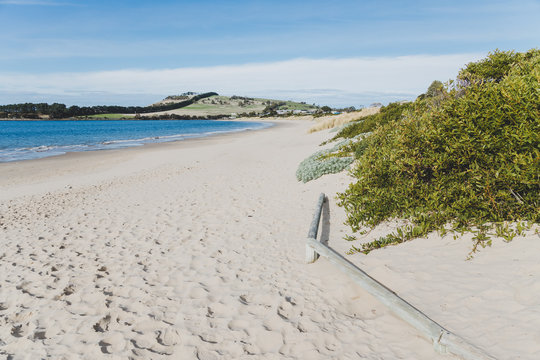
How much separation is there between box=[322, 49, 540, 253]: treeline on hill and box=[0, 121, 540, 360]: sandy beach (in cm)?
39

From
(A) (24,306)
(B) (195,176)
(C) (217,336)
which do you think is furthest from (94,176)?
(C) (217,336)

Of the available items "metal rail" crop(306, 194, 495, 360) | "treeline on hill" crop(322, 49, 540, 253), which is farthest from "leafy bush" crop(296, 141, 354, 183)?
"metal rail" crop(306, 194, 495, 360)

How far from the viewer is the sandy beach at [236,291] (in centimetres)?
367

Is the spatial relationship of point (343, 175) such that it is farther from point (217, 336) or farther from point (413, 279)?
point (217, 336)

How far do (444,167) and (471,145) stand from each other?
0.65 m

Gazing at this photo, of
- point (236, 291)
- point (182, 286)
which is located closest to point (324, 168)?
point (236, 291)

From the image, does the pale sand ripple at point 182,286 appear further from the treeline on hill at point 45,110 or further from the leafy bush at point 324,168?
the treeline on hill at point 45,110

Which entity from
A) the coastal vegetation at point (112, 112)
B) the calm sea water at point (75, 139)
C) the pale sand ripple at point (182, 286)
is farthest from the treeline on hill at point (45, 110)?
the pale sand ripple at point (182, 286)

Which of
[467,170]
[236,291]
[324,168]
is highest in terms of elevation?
[467,170]

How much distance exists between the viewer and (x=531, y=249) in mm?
4387

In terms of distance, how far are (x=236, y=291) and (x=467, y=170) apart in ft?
14.8

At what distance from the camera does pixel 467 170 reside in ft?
17.5

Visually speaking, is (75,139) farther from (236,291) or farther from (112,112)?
(112,112)

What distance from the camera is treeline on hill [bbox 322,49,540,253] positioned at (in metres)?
4.87
